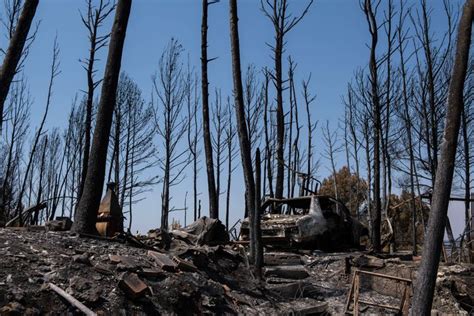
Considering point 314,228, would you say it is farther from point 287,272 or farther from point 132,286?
point 132,286

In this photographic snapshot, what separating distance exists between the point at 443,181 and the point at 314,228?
4459mm

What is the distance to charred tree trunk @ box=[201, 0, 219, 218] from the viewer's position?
47.3ft

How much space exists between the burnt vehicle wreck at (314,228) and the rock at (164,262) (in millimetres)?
3537

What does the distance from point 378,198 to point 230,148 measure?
12.8 m

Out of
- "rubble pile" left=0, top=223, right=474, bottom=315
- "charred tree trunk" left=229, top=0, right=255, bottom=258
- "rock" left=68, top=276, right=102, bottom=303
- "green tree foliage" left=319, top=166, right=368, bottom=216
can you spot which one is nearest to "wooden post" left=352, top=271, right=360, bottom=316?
"rubble pile" left=0, top=223, right=474, bottom=315

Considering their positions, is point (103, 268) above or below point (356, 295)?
above

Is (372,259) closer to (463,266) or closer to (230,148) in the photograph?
(463,266)

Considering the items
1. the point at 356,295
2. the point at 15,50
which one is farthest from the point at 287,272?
the point at 15,50

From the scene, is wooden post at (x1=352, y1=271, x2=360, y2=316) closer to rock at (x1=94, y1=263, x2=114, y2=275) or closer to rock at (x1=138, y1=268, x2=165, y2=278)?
rock at (x1=138, y1=268, x2=165, y2=278)

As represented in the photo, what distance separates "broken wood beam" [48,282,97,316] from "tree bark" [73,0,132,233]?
9.07 ft

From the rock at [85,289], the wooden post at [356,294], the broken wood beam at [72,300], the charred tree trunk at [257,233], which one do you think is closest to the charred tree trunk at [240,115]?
the charred tree trunk at [257,233]

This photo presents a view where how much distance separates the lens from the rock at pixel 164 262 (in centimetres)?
781

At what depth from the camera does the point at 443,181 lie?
6859mm

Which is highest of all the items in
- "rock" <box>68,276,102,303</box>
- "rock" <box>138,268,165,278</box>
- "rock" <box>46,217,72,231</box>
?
"rock" <box>46,217,72,231</box>
